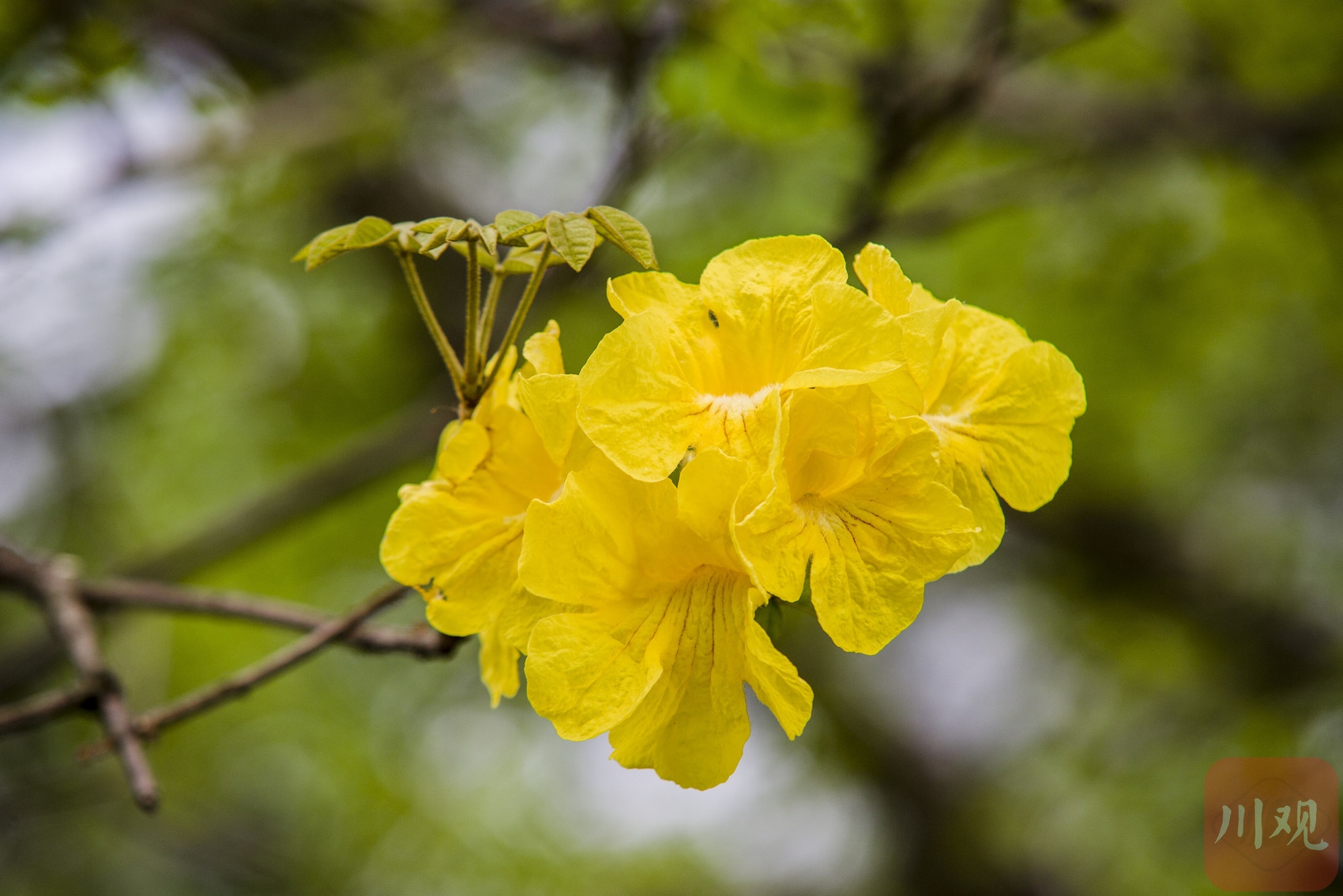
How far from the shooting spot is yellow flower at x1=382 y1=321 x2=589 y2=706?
144cm

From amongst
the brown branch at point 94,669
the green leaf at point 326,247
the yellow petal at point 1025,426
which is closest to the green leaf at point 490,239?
the green leaf at point 326,247

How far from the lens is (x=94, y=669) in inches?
76.0

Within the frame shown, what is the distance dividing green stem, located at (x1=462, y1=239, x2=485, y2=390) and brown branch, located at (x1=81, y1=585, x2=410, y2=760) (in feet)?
1.28

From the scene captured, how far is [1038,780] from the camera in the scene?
6180mm

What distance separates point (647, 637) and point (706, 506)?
0.26 m

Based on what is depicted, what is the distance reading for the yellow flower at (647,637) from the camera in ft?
4.10

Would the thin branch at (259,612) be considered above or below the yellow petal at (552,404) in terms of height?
below

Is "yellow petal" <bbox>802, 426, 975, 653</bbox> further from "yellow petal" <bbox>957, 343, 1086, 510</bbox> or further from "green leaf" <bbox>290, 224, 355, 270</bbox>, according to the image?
"green leaf" <bbox>290, 224, 355, 270</bbox>

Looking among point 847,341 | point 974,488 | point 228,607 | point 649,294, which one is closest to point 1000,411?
point 974,488

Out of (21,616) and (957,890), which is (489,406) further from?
(21,616)

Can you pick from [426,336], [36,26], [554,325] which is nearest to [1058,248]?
[426,336]

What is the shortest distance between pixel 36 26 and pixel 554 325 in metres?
3.56

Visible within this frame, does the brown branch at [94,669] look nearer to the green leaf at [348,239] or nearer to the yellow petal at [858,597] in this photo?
the green leaf at [348,239]

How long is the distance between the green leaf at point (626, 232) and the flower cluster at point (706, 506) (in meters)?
0.09
